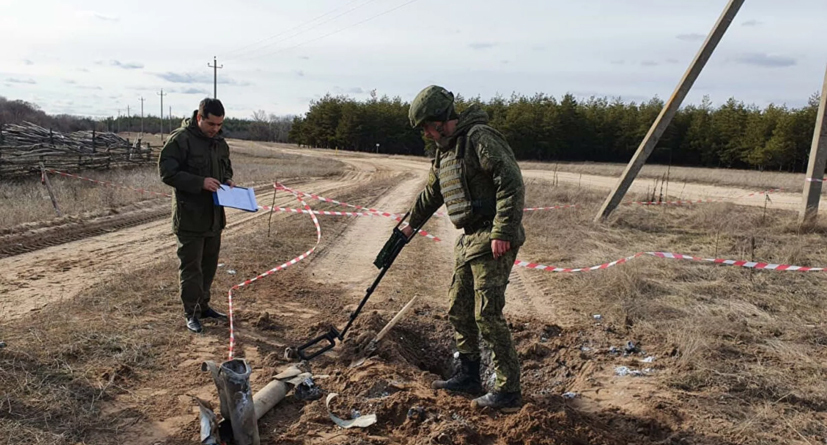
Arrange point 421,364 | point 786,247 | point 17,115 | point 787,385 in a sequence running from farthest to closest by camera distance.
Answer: point 17,115 → point 786,247 → point 421,364 → point 787,385

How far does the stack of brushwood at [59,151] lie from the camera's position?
15820mm

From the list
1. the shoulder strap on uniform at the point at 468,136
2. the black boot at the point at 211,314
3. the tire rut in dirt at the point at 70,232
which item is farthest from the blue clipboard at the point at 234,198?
the tire rut in dirt at the point at 70,232

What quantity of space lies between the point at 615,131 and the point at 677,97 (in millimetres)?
36306

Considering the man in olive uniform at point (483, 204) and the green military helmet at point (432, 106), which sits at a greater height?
the green military helmet at point (432, 106)

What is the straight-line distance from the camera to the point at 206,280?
509 centimetres

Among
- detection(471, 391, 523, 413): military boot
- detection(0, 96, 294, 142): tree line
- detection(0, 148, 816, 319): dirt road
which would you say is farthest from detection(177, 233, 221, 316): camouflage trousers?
detection(0, 96, 294, 142): tree line

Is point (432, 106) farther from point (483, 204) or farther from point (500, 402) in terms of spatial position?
point (500, 402)

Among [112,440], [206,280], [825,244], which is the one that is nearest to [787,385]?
[112,440]

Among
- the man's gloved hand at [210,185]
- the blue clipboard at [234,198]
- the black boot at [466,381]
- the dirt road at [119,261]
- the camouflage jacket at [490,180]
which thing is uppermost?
the camouflage jacket at [490,180]

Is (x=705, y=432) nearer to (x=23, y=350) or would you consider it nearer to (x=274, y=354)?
(x=274, y=354)

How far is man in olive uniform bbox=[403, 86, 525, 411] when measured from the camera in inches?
127

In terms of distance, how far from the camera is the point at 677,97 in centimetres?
1022

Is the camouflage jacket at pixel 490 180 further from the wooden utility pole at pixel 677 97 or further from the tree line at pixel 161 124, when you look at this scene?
the tree line at pixel 161 124

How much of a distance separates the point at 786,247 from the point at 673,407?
6.54m
